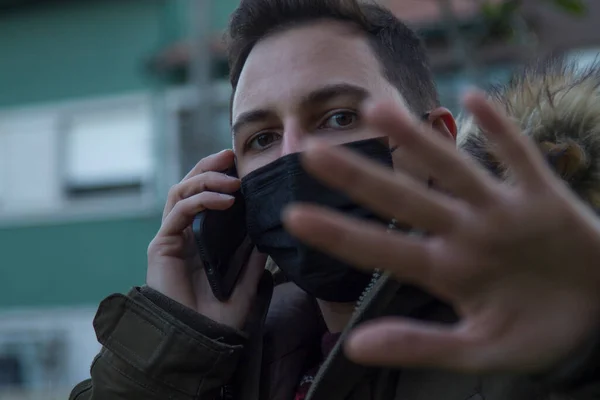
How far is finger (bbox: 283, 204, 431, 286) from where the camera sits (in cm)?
93

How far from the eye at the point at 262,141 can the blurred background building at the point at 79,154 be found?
714 centimetres

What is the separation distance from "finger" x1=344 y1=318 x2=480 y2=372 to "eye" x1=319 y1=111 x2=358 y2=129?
42.9 inches

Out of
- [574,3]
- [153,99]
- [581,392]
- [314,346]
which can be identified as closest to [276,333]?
[314,346]

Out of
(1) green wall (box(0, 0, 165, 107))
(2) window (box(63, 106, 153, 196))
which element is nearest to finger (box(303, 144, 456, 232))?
(2) window (box(63, 106, 153, 196))

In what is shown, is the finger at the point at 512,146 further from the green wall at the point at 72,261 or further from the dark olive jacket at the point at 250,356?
the green wall at the point at 72,261

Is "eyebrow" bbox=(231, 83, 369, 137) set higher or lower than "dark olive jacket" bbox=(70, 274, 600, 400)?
higher

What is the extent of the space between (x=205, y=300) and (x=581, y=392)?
1.19 metres

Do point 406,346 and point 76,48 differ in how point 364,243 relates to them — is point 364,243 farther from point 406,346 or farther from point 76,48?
point 76,48

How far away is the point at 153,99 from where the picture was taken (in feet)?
32.1

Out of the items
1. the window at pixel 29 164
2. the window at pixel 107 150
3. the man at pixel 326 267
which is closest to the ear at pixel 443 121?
the man at pixel 326 267

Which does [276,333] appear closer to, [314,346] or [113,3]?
[314,346]

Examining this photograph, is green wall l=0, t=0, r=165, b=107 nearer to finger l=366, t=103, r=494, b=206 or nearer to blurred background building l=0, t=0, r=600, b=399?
blurred background building l=0, t=0, r=600, b=399

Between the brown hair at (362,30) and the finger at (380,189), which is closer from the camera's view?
the finger at (380,189)

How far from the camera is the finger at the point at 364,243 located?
3.05 feet
